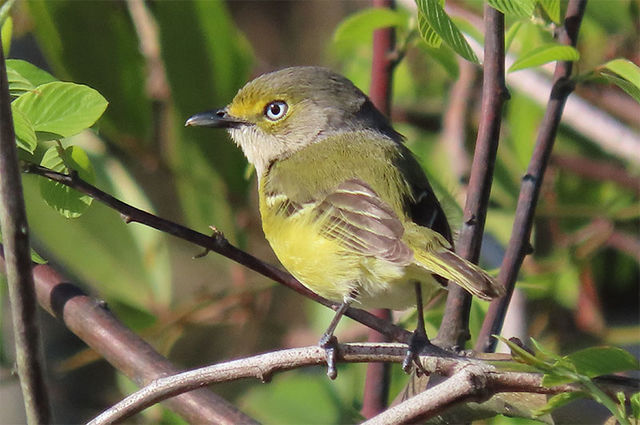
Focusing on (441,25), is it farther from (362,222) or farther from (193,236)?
(362,222)

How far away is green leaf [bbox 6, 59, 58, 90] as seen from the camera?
5.31 ft

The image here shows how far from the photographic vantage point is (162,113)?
4.15 metres

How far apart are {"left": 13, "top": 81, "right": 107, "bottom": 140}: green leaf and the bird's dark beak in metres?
1.22

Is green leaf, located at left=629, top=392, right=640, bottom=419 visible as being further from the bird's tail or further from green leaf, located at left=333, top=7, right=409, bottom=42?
green leaf, located at left=333, top=7, right=409, bottom=42

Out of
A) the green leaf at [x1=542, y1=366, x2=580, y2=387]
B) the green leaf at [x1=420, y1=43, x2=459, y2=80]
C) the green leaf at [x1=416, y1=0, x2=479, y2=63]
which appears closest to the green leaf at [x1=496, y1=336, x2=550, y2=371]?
the green leaf at [x1=542, y1=366, x2=580, y2=387]

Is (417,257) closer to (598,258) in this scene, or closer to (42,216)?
(42,216)

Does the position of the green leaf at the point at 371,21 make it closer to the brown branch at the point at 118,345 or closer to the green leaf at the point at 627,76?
the green leaf at the point at 627,76

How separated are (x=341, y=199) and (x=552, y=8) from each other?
722 mm

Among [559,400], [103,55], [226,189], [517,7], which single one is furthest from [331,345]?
[103,55]

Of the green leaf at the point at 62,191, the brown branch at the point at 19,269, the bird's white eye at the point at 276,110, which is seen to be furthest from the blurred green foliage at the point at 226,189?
the brown branch at the point at 19,269

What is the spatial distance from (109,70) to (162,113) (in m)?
0.65

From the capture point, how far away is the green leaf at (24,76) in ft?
5.31

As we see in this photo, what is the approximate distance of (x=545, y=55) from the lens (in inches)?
73.9

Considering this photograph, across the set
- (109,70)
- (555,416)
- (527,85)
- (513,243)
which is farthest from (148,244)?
(555,416)
